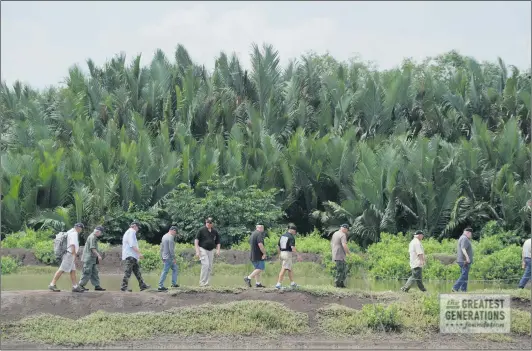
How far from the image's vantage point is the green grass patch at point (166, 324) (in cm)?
1605

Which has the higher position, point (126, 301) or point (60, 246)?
point (60, 246)

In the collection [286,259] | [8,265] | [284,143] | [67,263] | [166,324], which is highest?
[284,143]

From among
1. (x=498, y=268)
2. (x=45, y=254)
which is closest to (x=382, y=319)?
(x=498, y=268)

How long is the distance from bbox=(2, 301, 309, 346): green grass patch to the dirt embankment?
30.2 ft

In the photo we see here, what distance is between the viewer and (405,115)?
1470 inches

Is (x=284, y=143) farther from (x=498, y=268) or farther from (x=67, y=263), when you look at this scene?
(x=67, y=263)

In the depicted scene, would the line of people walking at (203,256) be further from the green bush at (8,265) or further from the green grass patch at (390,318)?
the green bush at (8,265)

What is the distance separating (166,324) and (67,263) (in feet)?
7.95

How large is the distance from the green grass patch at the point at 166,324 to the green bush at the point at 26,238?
37.3 feet

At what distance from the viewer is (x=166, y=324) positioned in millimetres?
16641

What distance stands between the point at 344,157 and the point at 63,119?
12.1 meters

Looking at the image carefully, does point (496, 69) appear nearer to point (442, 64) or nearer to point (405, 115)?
point (405, 115)

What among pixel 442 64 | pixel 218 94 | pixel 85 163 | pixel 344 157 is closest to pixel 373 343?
pixel 344 157

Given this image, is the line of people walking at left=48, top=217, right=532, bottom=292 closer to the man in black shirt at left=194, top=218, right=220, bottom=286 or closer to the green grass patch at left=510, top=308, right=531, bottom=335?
the man in black shirt at left=194, top=218, right=220, bottom=286
